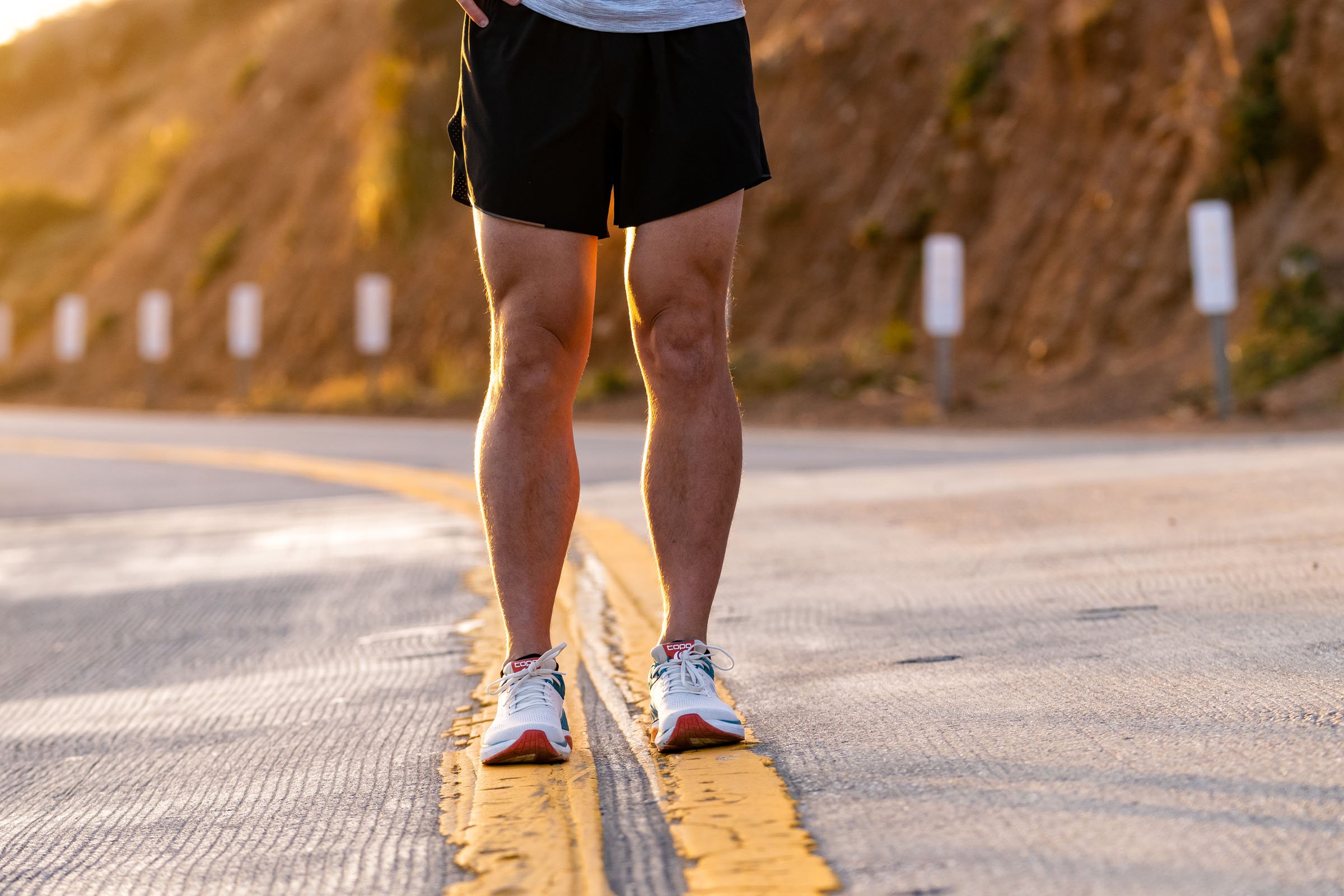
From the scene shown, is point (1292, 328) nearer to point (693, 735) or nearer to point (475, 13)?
point (475, 13)

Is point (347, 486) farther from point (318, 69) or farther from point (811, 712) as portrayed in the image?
point (318, 69)

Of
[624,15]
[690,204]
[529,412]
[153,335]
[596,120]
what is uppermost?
[153,335]

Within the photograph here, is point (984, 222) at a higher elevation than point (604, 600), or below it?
higher

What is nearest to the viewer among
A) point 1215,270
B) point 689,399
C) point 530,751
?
point 530,751

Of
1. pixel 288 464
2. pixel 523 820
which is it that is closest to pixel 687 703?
pixel 523 820

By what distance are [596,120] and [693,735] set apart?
3.50 feet

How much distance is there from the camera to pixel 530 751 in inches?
91.4

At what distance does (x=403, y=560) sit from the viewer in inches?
207

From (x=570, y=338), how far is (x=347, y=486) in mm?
6368

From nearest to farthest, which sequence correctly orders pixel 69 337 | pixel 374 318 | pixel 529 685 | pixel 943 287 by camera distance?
pixel 529 685 < pixel 943 287 < pixel 374 318 < pixel 69 337

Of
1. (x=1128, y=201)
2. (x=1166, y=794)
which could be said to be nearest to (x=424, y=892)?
(x=1166, y=794)

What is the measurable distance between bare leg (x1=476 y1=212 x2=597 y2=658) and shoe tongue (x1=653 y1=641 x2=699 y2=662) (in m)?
0.19

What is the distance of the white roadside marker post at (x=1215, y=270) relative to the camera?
13656 mm

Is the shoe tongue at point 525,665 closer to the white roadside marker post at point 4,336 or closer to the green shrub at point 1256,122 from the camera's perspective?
the green shrub at point 1256,122
